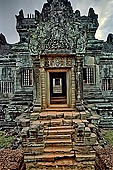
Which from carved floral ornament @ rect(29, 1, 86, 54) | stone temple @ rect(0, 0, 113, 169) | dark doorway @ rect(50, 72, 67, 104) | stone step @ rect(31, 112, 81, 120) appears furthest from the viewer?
dark doorway @ rect(50, 72, 67, 104)

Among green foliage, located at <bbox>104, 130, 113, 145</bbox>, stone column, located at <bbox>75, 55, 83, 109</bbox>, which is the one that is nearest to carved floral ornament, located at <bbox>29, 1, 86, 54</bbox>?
stone column, located at <bbox>75, 55, 83, 109</bbox>

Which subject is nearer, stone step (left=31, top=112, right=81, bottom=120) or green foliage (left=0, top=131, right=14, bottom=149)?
stone step (left=31, top=112, right=81, bottom=120)

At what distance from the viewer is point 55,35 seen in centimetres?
667

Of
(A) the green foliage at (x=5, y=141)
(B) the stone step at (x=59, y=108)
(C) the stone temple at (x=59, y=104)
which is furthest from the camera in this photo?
(A) the green foliage at (x=5, y=141)

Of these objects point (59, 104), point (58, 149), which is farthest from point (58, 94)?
point (58, 149)

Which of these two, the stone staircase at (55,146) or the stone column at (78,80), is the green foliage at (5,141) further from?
the stone column at (78,80)

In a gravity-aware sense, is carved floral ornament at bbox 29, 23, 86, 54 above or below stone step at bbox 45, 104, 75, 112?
above

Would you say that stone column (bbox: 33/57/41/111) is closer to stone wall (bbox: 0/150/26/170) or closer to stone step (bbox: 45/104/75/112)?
stone step (bbox: 45/104/75/112)

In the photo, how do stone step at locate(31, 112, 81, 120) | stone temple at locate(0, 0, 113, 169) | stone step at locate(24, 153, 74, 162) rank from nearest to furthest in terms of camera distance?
stone step at locate(24, 153, 74, 162) < stone temple at locate(0, 0, 113, 169) < stone step at locate(31, 112, 81, 120)

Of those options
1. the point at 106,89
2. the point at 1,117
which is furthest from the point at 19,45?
the point at 106,89

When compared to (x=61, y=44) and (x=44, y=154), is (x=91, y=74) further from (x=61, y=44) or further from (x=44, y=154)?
(x=44, y=154)

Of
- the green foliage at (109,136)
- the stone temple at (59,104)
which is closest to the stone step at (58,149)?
the stone temple at (59,104)

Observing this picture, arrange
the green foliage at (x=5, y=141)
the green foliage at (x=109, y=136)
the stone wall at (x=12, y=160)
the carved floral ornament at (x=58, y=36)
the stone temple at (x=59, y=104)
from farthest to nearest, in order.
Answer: the green foliage at (x=109, y=136), the green foliage at (x=5, y=141), the carved floral ornament at (x=58, y=36), the stone wall at (x=12, y=160), the stone temple at (x=59, y=104)

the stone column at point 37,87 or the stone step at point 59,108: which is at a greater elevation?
the stone column at point 37,87
